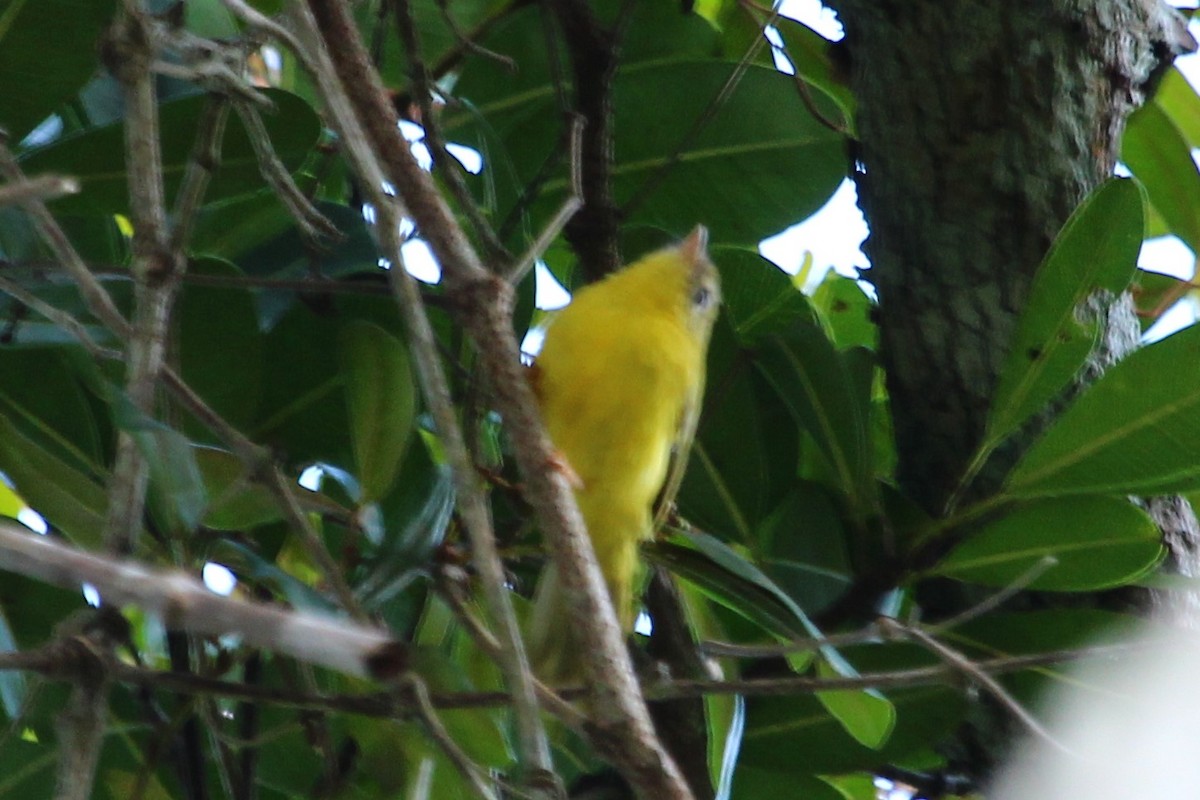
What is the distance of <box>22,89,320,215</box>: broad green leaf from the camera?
1667mm

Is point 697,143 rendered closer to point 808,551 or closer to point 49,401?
point 808,551

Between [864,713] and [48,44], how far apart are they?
120cm

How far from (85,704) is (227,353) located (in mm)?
649

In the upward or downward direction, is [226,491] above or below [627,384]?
below

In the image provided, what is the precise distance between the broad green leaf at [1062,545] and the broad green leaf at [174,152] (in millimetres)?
983

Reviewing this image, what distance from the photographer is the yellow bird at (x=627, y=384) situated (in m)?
2.15

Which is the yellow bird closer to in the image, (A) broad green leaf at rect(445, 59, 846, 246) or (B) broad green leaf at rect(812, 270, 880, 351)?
(A) broad green leaf at rect(445, 59, 846, 246)

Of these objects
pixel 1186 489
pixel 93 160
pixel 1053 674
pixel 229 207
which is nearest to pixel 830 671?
pixel 1053 674

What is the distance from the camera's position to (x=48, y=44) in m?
1.61

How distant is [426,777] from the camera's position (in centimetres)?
159

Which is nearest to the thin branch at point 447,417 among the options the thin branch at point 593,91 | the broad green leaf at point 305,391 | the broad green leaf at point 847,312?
the broad green leaf at point 305,391

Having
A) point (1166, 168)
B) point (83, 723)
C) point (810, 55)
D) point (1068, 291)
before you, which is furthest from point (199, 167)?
point (1166, 168)

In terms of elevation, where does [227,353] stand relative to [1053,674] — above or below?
above

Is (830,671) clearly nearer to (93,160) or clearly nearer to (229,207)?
(229,207)
